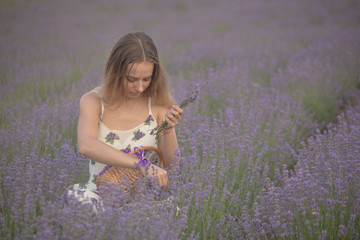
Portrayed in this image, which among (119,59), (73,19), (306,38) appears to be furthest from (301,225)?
(73,19)

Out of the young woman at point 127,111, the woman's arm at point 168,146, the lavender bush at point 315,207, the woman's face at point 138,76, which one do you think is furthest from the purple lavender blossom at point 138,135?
the lavender bush at point 315,207

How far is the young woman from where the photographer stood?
194 centimetres

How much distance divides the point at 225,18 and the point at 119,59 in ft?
34.4

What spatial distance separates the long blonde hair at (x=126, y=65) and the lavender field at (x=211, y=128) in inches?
19.4

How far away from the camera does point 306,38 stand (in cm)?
828

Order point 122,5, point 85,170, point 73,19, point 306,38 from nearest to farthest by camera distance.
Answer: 1. point 85,170
2. point 306,38
3. point 73,19
4. point 122,5

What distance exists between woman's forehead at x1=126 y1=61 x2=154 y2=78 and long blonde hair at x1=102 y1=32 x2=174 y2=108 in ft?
0.06

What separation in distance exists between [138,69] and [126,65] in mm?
76

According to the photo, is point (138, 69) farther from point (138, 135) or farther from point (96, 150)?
point (96, 150)

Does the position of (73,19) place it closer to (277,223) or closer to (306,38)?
(306,38)

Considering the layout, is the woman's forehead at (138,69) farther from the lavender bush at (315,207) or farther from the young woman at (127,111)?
the lavender bush at (315,207)

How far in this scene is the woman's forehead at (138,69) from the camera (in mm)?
2072

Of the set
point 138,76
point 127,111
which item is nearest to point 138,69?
point 138,76

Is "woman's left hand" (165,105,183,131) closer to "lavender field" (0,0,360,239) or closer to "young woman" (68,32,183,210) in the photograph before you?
"young woman" (68,32,183,210)
